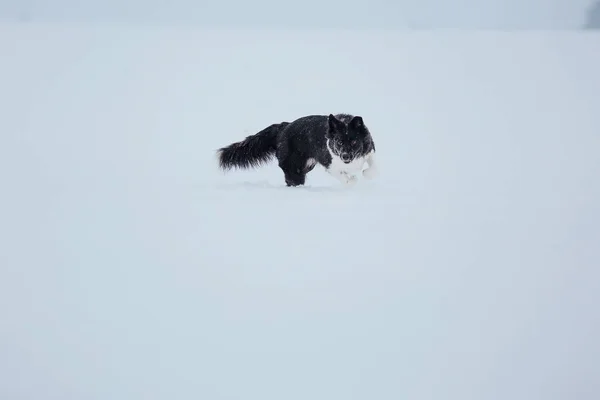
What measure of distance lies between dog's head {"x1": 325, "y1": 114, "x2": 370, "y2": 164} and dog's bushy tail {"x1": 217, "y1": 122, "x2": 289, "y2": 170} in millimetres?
1156

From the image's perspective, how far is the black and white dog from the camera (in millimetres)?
9344

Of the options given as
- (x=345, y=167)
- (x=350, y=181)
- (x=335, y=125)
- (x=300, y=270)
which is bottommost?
(x=300, y=270)

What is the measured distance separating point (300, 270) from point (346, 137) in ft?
11.0

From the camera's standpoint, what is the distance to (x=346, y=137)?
30.5 ft

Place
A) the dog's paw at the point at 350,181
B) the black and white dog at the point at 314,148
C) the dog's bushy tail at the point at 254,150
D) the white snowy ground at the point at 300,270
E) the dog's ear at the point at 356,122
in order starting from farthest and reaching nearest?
1. the dog's bushy tail at the point at 254,150
2. the dog's paw at the point at 350,181
3. the black and white dog at the point at 314,148
4. the dog's ear at the point at 356,122
5. the white snowy ground at the point at 300,270

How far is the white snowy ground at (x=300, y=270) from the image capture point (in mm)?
4621

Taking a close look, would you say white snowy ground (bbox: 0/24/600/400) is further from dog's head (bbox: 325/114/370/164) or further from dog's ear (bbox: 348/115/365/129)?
dog's ear (bbox: 348/115/365/129)

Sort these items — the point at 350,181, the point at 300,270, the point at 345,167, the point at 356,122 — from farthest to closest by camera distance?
the point at 350,181 → the point at 345,167 → the point at 356,122 → the point at 300,270

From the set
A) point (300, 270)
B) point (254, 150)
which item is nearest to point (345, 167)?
point (254, 150)

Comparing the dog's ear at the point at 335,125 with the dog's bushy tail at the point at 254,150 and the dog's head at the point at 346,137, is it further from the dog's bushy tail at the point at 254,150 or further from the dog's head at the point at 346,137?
the dog's bushy tail at the point at 254,150

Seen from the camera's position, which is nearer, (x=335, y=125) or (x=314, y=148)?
(x=335, y=125)

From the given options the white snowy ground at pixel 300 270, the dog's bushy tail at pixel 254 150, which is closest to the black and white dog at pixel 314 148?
the dog's bushy tail at pixel 254 150

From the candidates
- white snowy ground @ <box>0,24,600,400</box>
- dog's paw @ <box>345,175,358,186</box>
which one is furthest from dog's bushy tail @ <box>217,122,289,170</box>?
dog's paw @ <box>345,175,358,186</box>

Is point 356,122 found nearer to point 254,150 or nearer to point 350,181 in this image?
point 350,181
